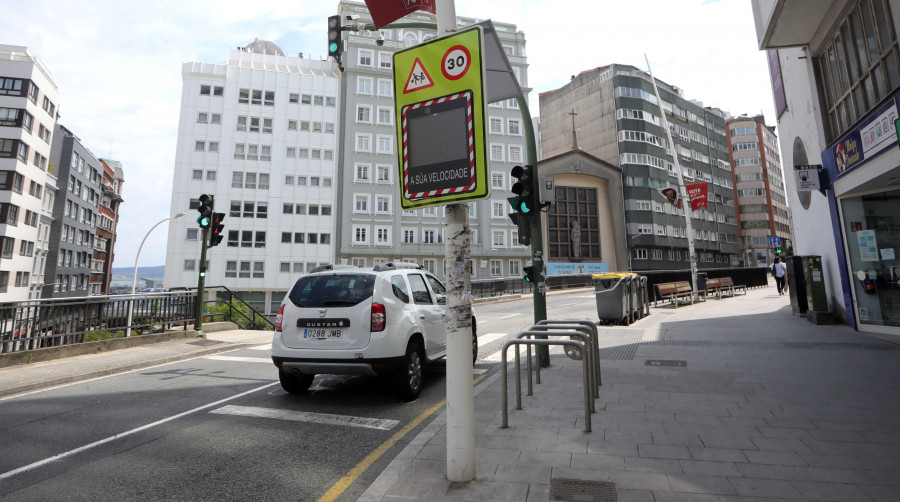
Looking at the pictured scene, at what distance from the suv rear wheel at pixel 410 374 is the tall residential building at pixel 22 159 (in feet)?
191

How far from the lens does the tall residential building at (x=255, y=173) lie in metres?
46.2

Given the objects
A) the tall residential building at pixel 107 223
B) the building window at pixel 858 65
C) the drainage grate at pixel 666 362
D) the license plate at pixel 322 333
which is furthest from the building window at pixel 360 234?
the tall residential building at pixel 107 223

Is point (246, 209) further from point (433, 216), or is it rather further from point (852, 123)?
point (852, 123)

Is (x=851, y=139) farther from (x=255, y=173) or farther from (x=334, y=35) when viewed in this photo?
(x=255, y=173)

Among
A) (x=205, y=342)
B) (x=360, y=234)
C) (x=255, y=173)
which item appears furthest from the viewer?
(x=255, y=173)

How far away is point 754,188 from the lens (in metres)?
77.3

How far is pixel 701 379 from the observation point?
686 cm

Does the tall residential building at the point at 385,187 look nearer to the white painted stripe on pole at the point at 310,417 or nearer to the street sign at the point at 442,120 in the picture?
the white painted stripe on pole at the point at 310,417

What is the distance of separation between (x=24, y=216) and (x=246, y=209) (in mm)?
25495

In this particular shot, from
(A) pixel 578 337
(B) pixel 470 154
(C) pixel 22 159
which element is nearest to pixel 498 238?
(A) pixel 578 337

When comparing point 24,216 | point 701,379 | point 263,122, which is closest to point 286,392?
point 701,379

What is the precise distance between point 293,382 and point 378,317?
1.90 meters

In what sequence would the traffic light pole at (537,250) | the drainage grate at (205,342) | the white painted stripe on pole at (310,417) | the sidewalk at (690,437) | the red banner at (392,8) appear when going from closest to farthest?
the sidewalk at (690,437) → the white painted stripe on pole at (310,417) → the red banner at (392,8) → the traffic light pole at (537,250) → the drainage grate at (205,342)

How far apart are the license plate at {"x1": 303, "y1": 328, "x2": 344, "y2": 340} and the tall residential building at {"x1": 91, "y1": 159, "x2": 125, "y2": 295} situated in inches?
3626
